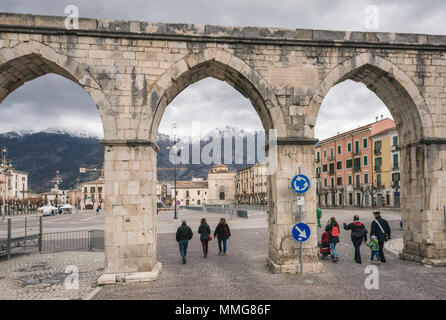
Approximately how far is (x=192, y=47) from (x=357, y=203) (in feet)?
151

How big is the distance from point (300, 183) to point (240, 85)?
3679 millimetres

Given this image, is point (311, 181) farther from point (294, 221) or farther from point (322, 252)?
point (322, 252)

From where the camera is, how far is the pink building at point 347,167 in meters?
45.7

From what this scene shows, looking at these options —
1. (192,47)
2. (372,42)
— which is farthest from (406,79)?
(192,47)

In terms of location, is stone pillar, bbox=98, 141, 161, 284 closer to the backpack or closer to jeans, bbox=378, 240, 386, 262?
the backpack

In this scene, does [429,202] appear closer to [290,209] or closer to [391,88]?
[391,88]

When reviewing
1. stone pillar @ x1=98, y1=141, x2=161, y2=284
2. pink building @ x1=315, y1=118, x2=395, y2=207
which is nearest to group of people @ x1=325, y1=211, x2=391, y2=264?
stone pillar @ x1=98, y1=141, x2=161, y2=284

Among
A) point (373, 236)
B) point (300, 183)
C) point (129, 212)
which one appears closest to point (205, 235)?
point (129, 212)

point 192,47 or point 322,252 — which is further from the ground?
point 192,47

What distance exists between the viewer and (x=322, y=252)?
33.5 feet

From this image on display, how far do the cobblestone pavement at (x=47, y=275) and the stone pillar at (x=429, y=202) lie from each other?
30.5 ft

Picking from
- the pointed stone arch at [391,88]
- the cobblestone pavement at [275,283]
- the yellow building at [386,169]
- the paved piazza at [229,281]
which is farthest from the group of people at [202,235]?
the yellow building at [386,169]

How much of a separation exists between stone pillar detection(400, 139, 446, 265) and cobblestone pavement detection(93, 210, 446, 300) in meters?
0.57

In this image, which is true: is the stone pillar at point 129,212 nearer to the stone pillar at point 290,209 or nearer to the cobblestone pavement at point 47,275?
the cobblestone pavement at point 47,275
